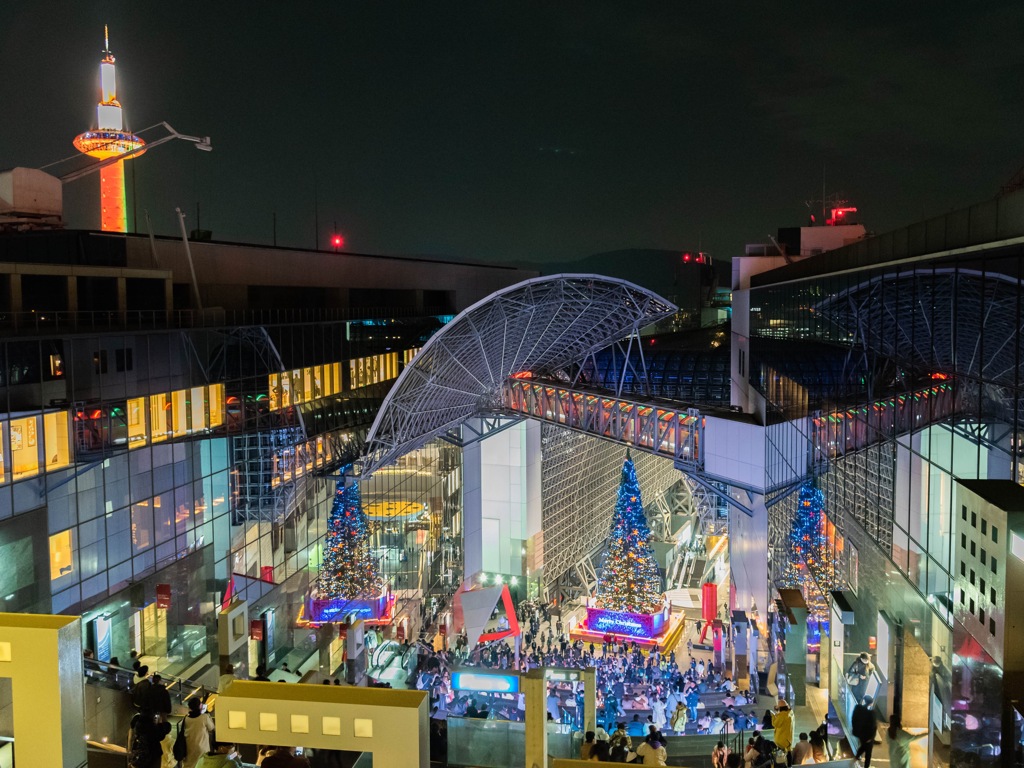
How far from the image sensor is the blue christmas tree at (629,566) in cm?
3706

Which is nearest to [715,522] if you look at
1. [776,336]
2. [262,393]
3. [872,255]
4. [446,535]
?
[446,535]

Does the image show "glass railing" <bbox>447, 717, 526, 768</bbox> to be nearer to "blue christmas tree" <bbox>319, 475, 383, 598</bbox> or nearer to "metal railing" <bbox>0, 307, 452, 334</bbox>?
"metal railing" <bbox>0, 307, 452, 334</bbox>

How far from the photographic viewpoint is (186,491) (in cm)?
2745

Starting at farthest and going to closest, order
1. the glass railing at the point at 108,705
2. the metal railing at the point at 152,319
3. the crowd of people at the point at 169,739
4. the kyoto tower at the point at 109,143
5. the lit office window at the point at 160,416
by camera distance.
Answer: the kyoto tower at the point at 109,143 < the lit office window at the point at 160,416 < the metal railing at the point at 152,319 < the glass railing at the point at 108,705 < the crowd of people at the point at 169,739

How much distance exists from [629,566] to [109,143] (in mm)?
45455

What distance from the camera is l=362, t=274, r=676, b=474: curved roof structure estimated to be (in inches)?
1217

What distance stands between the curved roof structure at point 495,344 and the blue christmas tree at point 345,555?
2.27m

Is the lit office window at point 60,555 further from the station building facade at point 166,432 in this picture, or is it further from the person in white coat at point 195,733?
the person in white coat at point 195,733

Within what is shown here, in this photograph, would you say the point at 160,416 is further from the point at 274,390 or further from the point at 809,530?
the point at 809,530

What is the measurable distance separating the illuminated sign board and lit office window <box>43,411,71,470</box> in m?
11.2

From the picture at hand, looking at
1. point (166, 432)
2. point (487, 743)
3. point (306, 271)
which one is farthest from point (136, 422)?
point (306, 271)

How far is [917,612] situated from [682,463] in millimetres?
21363

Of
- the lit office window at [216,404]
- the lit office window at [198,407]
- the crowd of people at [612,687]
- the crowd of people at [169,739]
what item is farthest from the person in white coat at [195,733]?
the lit office window at [216,404]

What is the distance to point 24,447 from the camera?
68.5ft
